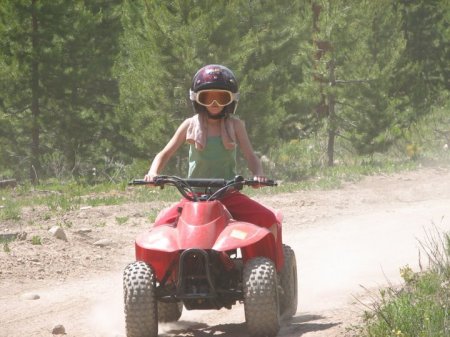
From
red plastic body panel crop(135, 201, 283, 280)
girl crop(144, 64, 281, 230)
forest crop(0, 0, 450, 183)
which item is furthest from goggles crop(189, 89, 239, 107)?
forest crop(0, 0, 450, 183)

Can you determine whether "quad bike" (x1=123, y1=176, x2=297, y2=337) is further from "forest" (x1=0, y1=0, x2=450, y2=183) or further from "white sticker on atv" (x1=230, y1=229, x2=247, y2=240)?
"forest" (x1=0, y1=0, x2=450, y2=183)

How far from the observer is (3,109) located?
77.9 feet

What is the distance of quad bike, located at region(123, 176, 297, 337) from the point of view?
21.7 feet

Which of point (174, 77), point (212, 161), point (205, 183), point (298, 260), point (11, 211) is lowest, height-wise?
point (298, 260)

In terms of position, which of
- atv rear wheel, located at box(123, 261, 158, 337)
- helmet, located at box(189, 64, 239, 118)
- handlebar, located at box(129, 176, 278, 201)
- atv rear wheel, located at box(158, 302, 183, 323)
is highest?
helmet, located at box(189, 64, 239, 118)

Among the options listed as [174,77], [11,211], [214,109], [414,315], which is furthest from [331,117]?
[414,315]

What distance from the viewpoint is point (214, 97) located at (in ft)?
24.8

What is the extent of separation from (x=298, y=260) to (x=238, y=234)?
4.75m

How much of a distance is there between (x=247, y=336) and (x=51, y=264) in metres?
4.69

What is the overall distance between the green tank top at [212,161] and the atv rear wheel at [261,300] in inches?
45.4

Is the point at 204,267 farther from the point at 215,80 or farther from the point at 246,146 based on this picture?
the point at 215,80

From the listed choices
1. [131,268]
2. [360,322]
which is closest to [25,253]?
[131,268]

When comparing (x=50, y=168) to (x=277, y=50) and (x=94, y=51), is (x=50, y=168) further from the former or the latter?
(x=277, y=50)

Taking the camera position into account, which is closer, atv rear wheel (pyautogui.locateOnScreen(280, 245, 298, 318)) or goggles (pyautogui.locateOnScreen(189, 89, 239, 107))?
goggles (pyautogui.locateOnScreen(189, 89, 239, 107))
